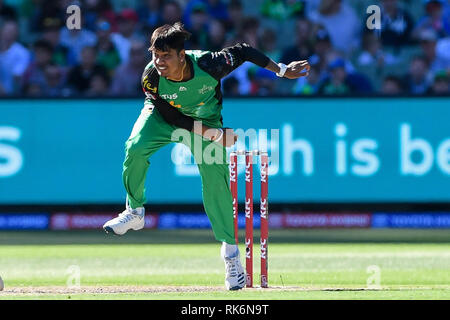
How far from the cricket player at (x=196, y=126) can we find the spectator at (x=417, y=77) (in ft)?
23.5

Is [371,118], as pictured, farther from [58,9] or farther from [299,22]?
[58,9]

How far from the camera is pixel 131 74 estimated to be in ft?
50.8

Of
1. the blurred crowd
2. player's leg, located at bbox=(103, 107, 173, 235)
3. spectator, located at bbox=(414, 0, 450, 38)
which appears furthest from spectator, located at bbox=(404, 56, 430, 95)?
player's leg, located at bbox=(103, 107, 173, 235)

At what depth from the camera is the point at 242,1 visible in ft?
55.3

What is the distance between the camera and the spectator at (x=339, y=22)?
633 inches

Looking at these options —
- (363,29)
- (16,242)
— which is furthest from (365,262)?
(363,29)

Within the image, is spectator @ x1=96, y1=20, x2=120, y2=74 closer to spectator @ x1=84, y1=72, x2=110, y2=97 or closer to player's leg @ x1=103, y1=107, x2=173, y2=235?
spectator @ x1=84, y1=72, x2=110, y2=97

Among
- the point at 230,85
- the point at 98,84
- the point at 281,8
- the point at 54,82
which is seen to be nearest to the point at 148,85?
the point at 230,85

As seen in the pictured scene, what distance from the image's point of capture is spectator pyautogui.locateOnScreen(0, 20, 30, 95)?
15.6 m

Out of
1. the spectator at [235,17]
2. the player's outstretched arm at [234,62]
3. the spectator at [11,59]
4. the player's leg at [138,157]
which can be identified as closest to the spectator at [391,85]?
the spectator at [235,17]

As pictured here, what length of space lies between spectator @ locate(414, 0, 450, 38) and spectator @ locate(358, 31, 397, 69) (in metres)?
0.56

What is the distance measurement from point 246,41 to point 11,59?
124 inches

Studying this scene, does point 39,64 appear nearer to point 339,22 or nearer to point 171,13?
point 171,13

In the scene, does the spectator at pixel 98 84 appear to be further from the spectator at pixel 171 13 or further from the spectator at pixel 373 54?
the spectator at pixel 373 54
